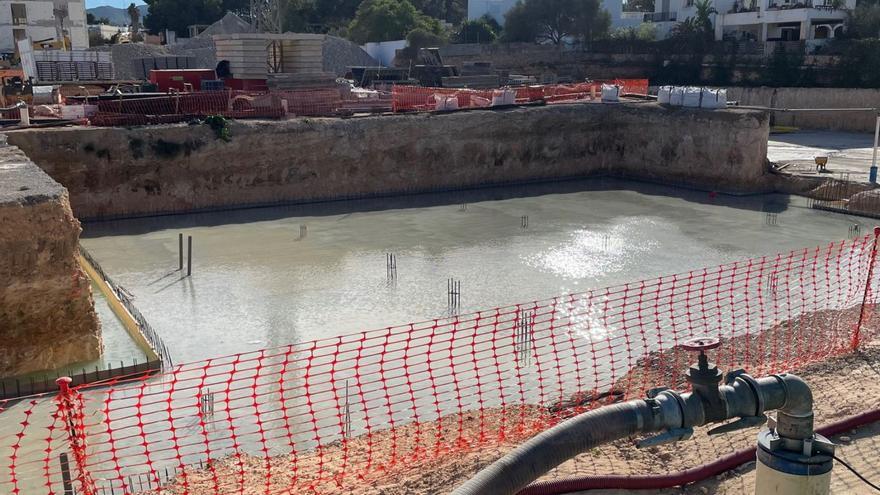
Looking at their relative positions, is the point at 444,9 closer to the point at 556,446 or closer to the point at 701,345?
the point at 701,345

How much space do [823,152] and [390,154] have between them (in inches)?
736

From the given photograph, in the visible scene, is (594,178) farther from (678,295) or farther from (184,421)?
(184,421)

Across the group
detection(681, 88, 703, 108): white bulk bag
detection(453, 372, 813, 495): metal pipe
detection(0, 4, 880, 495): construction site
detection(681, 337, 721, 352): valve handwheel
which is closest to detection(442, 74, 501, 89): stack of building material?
detection(0, 4, 880, 495): construction site

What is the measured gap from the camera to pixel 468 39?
64.4m

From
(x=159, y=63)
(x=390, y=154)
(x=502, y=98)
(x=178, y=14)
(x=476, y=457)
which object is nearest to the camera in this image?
(x=476, y=457)

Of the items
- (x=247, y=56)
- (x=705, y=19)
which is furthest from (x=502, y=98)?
(x=705, y=19)

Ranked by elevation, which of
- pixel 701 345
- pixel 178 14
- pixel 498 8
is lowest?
pixel 701 345

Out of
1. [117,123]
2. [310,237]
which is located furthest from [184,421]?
[117,123]

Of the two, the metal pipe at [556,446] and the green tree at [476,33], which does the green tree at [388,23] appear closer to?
the green tree at [476,33]

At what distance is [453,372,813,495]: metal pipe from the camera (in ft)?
15.9

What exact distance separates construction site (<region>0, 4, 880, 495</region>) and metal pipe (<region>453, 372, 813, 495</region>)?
1 cm

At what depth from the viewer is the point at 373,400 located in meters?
10.7

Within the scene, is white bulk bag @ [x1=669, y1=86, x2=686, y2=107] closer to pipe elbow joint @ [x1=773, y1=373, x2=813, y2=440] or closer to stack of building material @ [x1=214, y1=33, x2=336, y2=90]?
stack of building material @ [x1=214, y1=33, x2=336, y2=90]

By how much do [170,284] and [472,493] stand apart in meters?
13.1
